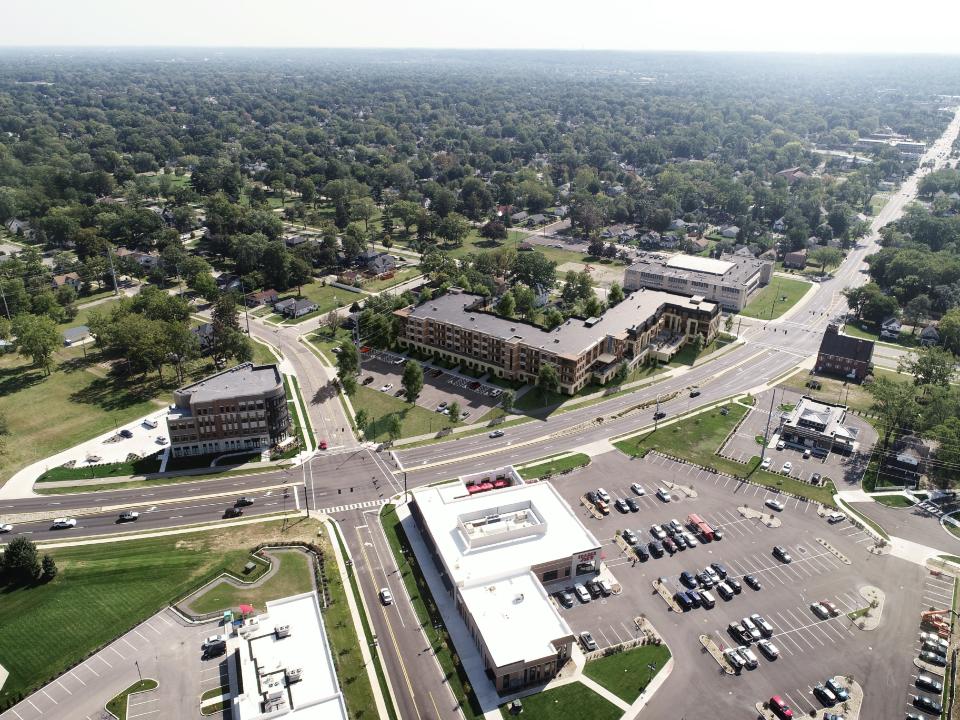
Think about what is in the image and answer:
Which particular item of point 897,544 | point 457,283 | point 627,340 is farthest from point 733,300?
point 897,544

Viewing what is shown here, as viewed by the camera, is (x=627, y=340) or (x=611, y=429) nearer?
(x=611, y=429)

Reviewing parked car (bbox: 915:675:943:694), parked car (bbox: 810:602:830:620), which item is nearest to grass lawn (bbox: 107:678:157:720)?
parked car (bbox: 810:602:830:620)

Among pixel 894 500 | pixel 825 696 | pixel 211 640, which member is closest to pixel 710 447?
pixel 894 500

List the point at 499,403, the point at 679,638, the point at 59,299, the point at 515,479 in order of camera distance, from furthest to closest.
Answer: the point at 59,299 < the point at 499,403 < the point at 515,479 < the point at 679,638

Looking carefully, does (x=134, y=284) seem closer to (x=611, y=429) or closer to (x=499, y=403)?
(x=499, y=403)

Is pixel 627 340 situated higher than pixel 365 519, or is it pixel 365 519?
pixel 627 340

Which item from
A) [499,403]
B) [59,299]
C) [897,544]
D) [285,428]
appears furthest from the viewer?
[59,299]
